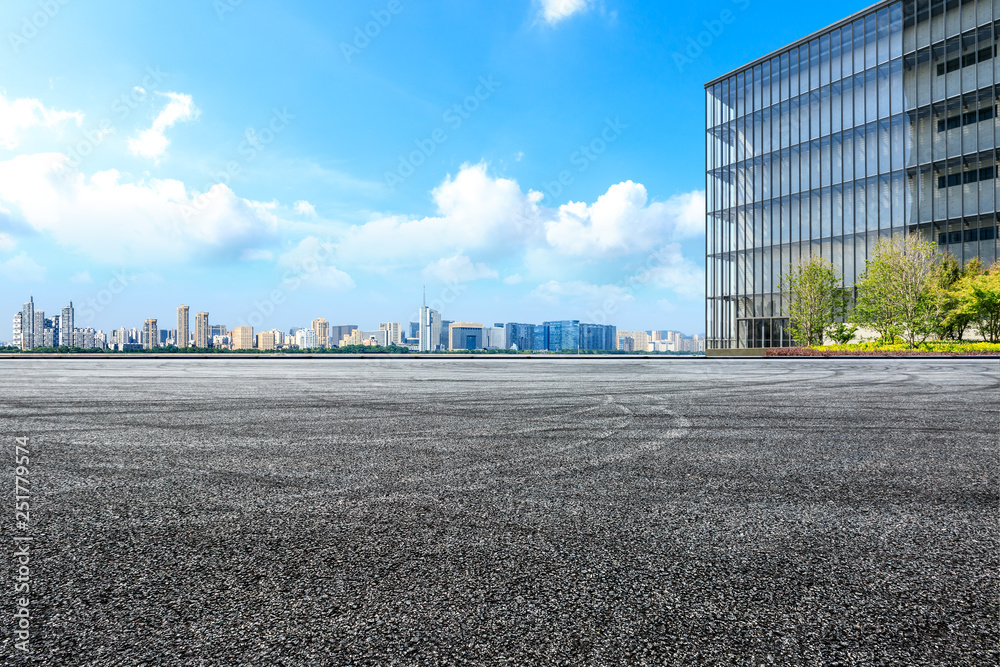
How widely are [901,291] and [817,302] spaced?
287 inches

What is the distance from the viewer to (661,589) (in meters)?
2.45

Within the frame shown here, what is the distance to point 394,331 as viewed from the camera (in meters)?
148

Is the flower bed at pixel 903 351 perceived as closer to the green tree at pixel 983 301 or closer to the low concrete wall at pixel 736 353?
the green tree at pixel 983 301

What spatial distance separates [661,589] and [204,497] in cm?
321

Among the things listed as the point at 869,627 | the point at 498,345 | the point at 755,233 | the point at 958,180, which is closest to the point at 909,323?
the point at 958,180

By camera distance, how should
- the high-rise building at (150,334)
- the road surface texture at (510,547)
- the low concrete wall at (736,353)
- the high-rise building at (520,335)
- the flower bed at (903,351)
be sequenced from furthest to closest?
the high-rise building at (520,335)
the high-rise building at (150,334)
the low concrete wall at (736,353)
the flower bed at (903,351)
the road surface texture at (510,547)

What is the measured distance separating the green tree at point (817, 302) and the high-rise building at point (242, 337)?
9060cm

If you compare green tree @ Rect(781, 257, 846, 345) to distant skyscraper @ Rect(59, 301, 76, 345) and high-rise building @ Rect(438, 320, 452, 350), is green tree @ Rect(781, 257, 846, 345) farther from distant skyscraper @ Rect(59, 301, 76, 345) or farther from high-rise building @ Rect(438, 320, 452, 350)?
distant skyscraper @ Rect(59, 301, 76, 345)

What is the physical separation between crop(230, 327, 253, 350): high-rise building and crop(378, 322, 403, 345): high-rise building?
43921 millimetres

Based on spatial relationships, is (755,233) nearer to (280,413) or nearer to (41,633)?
(280,413)

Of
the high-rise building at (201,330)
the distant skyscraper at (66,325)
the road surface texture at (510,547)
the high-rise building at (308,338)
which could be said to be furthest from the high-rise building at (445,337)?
the road surface texture at (510,547)

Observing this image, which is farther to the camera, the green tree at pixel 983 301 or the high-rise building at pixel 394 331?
the high-rise building at pixel 394 331

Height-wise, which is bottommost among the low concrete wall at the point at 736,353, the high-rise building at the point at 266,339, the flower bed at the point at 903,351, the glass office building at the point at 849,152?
the low concrete wall at the point at 736,353

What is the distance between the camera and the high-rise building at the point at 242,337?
332ft
